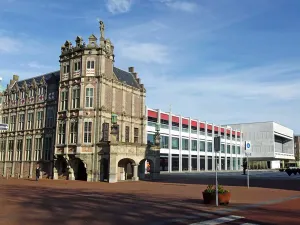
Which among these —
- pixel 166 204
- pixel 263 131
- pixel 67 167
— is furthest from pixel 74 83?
pixel 263 131

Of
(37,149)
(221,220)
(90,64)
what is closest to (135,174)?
(90,64)

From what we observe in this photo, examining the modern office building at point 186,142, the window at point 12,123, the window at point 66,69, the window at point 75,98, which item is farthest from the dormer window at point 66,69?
the modern office building at point 186,142

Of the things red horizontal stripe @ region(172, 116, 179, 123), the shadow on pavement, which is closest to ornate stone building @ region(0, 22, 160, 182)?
the shadow on pavement

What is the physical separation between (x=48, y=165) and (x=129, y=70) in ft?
55.8

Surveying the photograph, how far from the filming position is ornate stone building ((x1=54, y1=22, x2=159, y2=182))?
36031 mm

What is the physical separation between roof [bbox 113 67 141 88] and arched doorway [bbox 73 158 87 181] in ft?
37.2

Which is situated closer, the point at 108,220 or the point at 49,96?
the point at 108,220

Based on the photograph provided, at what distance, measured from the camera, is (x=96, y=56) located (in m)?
37.8

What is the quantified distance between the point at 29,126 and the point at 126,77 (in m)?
15.2

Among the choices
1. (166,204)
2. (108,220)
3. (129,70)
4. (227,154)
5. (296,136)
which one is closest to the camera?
(108,220)

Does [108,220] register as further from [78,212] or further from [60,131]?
[60,131]

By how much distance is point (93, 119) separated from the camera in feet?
121

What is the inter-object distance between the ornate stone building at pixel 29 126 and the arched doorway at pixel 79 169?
4.07 meters

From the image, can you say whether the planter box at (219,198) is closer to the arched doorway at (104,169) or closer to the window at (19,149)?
the arched doorway at (104,169)
